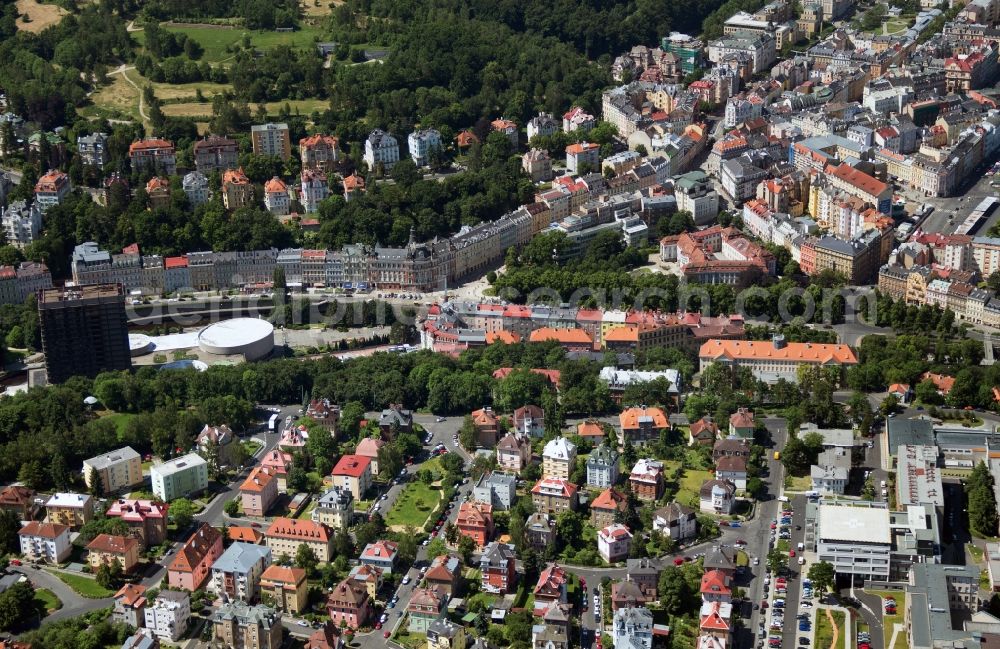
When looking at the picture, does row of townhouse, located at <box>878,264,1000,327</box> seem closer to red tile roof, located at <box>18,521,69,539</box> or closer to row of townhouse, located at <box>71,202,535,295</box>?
row of townhouse, located at <box>71,202,535,295</box>

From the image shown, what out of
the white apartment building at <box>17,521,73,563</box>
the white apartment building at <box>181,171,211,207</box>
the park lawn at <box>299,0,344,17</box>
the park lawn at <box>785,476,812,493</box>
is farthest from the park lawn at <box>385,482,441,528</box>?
the park lawn at <box>299,0,344,17</box>

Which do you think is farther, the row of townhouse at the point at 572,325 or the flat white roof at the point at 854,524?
the row of townhouse at the point at 572,325

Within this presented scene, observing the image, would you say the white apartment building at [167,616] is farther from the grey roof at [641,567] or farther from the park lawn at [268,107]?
the park lawn at [268,107]

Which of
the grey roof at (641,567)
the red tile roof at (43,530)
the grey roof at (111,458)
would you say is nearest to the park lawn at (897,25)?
the grey roof at (641,567)

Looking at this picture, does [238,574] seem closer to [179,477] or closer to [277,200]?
[179,477]

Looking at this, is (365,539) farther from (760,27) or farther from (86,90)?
(760,27)

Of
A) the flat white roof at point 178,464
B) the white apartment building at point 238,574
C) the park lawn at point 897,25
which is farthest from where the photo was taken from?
the park lawn at point 897,25

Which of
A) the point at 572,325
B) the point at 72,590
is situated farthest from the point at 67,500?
the point at 572,325

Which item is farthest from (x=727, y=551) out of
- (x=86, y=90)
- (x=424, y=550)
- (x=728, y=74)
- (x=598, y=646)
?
(x=86, y=90)
